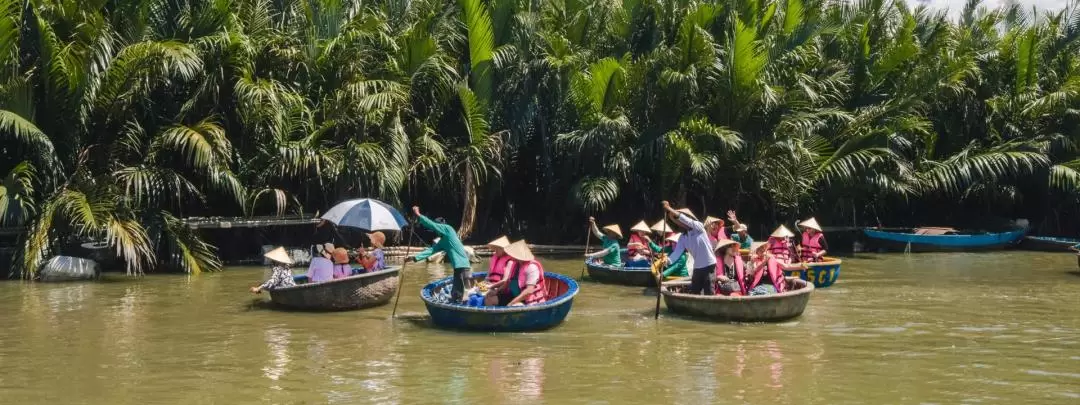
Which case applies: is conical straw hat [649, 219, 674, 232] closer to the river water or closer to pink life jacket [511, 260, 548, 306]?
the river water

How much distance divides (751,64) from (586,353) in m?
13.9

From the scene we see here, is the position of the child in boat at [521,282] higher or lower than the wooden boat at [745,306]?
higher

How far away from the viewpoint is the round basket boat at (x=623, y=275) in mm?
18500

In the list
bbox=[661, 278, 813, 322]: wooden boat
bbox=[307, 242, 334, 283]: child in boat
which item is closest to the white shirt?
bbox=[661, 278, 813, 322]: wooden boat

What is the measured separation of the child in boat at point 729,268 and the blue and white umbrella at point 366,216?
4.44 metres

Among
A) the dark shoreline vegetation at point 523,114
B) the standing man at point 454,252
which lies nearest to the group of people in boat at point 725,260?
the standing man at point 454,252

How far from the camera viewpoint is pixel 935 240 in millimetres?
27484

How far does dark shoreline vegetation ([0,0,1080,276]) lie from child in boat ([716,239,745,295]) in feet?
30.3

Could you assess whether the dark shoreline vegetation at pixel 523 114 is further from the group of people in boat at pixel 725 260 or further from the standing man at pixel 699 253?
the standing man at pixel 699 253

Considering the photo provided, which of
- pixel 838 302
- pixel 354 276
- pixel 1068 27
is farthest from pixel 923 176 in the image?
pixel 354 276

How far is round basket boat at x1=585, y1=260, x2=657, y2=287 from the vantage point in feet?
60.7

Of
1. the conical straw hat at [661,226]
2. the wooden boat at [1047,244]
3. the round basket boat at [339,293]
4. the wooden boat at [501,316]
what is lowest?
the wooden boat at [501,316]

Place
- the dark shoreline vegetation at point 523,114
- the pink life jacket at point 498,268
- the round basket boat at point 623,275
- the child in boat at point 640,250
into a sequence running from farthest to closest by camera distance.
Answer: the dark shoreline vegetation at point 523,114
the child in boat at point 640,250
the round basket boat at point 623,275
the pink life jacket at point 498,268

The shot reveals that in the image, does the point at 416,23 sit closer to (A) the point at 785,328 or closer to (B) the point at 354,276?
(B) the point at 354,276
